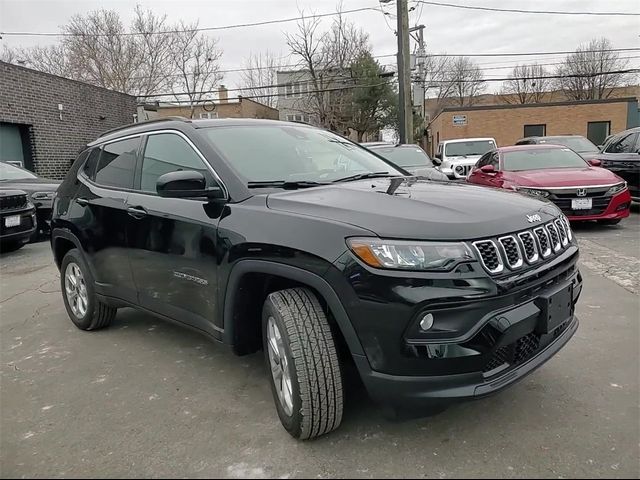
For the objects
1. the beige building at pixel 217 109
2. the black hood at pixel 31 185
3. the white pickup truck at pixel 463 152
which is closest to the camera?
the black hood at pixel 31 185

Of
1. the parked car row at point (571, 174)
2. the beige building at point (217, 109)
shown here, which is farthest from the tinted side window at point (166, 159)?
the beige building at point (217, 109)

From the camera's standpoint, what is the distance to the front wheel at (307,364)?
2279 millimetres

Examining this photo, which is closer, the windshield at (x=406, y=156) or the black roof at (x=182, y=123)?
the black roof at (x=182, y=123)

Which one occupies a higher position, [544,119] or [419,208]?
[544,119]

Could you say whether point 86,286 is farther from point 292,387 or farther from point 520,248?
point 520,248

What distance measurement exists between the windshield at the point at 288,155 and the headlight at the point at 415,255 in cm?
101

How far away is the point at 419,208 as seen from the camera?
2301mm

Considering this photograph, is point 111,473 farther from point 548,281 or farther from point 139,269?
point 548,281

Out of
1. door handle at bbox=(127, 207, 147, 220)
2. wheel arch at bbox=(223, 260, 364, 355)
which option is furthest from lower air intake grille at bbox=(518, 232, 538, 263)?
door handle at bbox=(127, 207, 147, 220)

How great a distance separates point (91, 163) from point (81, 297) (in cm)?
114

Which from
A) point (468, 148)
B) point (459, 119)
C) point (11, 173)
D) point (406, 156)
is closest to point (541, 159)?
point (406, 156)

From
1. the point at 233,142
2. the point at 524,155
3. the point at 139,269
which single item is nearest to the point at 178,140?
the point at 233,142

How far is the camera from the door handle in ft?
11.0

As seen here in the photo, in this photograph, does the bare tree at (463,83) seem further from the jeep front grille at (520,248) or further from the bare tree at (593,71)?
the jeep front grille at (520,248)
